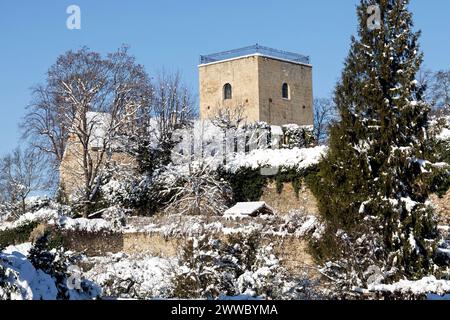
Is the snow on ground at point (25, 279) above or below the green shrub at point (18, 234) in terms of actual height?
above

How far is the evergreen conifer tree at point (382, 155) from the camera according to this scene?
16109 mm

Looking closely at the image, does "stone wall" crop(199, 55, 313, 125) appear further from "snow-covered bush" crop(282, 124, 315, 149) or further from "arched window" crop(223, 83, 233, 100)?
"snow-covered bush" crop(282, 124, 315, 149)

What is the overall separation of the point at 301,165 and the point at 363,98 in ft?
31.1

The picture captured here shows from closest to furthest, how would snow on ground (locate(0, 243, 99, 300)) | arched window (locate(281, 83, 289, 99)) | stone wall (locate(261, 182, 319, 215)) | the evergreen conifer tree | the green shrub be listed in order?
snow on ground (locate(0, 243, 99, 300)) < the evergreen conifer tree < stone wall (locate(261, 182, 319, 215)) < the green shrub < arched window (locate(281, 83, 289, 99))

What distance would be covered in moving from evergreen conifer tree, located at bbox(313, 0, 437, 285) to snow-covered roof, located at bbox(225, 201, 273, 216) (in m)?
7.39

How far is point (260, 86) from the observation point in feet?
133

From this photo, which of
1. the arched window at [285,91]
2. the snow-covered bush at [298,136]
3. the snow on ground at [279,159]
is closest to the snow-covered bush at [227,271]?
the snow on ground at [279,159]

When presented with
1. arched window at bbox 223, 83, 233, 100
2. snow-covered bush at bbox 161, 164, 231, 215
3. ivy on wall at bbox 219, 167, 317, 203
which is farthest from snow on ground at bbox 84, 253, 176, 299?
arched window at bbox 223, 83, 233, 100

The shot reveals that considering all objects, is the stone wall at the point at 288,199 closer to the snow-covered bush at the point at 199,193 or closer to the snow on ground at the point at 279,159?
the snow on ground at the point at 279,159

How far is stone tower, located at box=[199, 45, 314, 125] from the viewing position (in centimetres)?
4072

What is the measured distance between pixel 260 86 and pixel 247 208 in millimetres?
16229

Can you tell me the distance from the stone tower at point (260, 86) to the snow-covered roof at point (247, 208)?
14.2 m

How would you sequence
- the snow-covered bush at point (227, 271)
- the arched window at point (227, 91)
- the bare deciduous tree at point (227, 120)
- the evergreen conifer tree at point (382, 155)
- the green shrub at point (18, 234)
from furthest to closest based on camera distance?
the arched window at point (227, 91), the bare deciduous tree at point (227, 120), the green shrub at point (18, 234), the evergreen conifer tree at point (382, 155), the snow-covered bush at point (227, 271)

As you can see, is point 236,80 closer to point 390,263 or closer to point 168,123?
point 168,123
